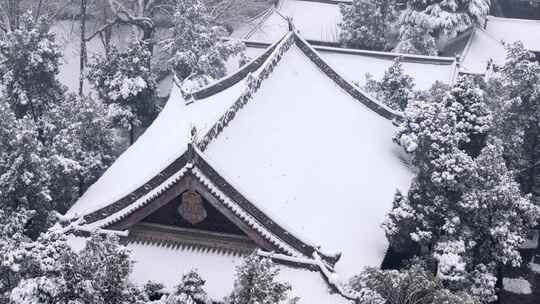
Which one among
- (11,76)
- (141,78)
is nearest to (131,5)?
(141,78)

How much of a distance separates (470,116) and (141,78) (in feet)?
61.0

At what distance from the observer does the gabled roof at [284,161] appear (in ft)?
65.7

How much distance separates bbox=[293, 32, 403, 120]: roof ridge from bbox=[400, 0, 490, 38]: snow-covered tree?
53.3 ft

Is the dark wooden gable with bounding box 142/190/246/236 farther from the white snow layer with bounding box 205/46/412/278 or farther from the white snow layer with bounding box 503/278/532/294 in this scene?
the white snow layer with bounding box 503/278/532/294

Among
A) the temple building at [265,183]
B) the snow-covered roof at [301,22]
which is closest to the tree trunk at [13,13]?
the snow-covered roof at [301,22]

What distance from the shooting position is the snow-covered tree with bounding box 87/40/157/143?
120 feet

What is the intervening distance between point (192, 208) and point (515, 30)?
36.1 meters

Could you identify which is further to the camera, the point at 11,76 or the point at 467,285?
the point at 11,76

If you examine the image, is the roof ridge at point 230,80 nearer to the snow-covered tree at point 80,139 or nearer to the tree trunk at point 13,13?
the snow-covered tree at point 80,139

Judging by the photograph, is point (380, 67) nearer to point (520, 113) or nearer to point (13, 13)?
point (520, 113)

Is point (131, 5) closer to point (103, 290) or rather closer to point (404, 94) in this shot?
point (404, 94)

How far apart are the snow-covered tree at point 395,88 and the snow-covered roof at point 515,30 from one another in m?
16.3

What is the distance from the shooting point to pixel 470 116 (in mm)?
25484

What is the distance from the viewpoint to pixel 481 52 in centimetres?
4522
